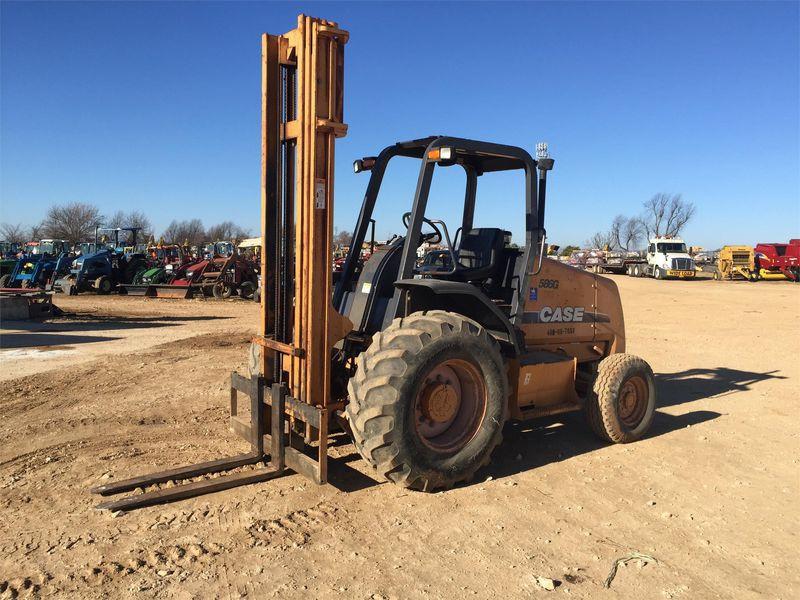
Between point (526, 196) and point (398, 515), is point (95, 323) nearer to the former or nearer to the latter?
point (526, 196)

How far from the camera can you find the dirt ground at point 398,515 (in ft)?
10.9

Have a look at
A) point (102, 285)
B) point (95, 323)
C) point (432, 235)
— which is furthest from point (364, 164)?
point (102, 285)

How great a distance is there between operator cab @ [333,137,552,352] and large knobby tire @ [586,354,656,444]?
1165mm

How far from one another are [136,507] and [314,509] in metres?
1.17

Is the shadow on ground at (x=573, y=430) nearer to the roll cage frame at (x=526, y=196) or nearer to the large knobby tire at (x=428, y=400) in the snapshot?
the large knobby tire at (x=428, y=400)

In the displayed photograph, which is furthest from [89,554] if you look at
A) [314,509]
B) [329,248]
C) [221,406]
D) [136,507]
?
[221,406]

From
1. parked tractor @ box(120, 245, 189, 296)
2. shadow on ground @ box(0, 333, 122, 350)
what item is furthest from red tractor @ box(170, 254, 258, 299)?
shadow on ground @ box(0, 333, 122, 350)

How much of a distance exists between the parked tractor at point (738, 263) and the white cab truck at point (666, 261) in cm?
221

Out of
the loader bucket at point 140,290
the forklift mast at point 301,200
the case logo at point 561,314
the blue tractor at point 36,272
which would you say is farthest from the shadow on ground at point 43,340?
the blue tractor at point 36,272

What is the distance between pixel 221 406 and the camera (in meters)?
6.77

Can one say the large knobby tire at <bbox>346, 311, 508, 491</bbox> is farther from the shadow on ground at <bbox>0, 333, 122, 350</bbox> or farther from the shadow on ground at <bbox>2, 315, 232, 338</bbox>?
the shadow on ground at <bbox>2, 315, 232, 338</bbox>

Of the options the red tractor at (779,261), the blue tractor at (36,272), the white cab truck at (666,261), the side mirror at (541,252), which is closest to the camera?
the side mirror at (541,252)

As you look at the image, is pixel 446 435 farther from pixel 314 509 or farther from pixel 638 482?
pixel 638 482

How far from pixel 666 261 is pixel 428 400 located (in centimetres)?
3961
